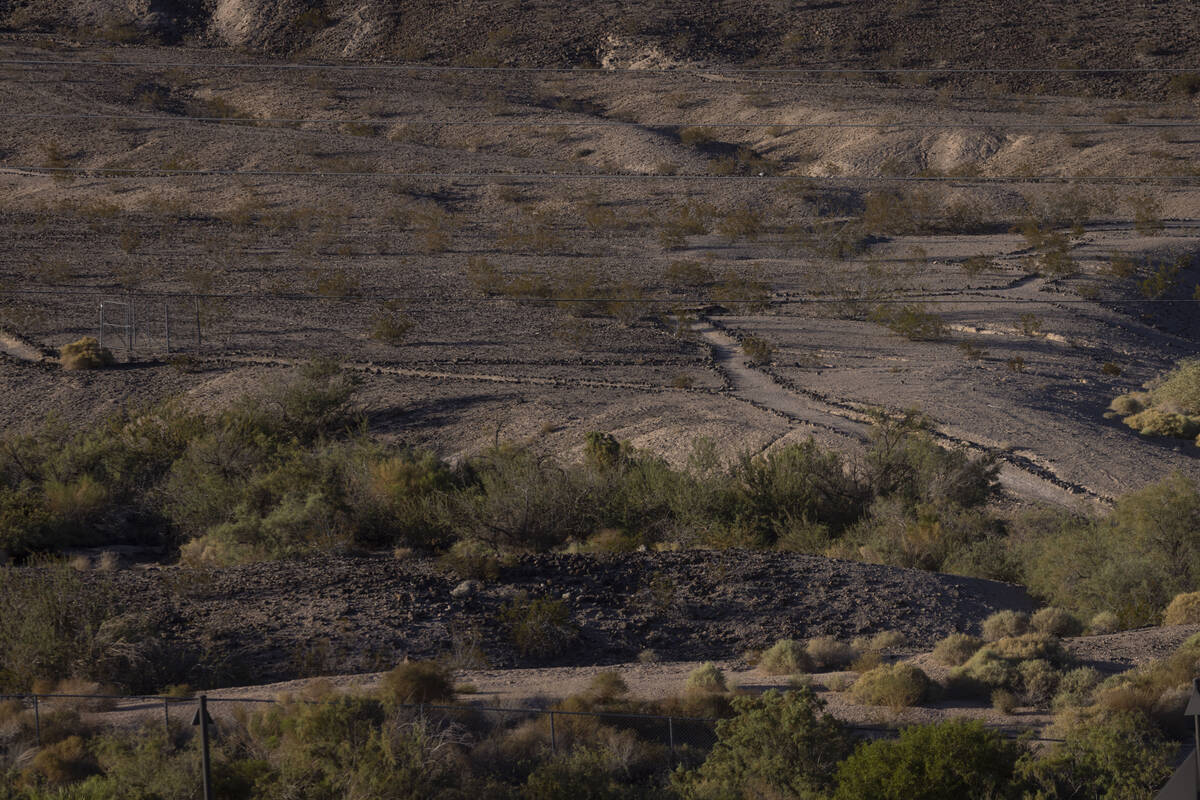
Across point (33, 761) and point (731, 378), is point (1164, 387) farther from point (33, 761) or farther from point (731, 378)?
point (33, 761)

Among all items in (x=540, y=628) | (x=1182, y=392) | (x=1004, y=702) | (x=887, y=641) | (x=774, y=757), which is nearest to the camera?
(x=774, y=757)

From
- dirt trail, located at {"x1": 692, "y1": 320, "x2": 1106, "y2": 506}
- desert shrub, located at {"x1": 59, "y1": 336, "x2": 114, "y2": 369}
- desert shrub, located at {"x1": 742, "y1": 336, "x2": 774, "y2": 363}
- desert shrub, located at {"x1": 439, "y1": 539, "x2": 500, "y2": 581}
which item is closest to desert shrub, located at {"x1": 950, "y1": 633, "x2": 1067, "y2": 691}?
desert shrub, located at {"x1": 439, "y1": 539, "x2": 500, "y2": 581}

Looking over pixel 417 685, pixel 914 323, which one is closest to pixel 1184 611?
pixel 417 685

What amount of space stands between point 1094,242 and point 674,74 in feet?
133

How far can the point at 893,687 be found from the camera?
13.2 m

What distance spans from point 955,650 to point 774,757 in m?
4.16

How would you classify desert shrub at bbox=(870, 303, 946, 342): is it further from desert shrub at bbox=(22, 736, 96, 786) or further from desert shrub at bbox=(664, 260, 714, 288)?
desert shrub at bbox=(22, 736, 96, 786)

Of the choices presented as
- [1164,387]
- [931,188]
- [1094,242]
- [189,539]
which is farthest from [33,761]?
[931,188]

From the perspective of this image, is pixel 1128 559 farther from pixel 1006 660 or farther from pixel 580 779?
pixel 580 779

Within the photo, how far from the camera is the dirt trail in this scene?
24.8 metres

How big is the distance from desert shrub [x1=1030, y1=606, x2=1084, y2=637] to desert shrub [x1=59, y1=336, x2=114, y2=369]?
28.8 metres

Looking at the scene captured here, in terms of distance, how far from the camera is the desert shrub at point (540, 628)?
16594mm

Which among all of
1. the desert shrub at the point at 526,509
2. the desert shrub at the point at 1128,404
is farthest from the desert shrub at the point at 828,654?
the desert shrub at the point at 1128,404

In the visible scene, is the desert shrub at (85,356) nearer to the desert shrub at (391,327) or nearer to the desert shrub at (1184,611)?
the desert shrub at (391,327)
